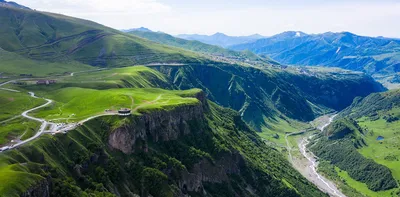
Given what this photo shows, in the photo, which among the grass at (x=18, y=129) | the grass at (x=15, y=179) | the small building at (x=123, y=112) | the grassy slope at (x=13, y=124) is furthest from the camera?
the small building at (x=123, y=112)

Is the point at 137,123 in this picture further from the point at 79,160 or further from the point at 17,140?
the point at 17,140

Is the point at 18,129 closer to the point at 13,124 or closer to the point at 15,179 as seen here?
the point at 13,124

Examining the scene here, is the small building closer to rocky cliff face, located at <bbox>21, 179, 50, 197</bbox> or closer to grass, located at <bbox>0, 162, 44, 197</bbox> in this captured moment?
rocky cliff face, located at <bbox>21, 179, 50, 197</bbox>

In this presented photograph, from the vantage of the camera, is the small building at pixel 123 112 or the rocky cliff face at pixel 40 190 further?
the small building at pixel 123 112

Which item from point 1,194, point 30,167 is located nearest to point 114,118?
point 30,167

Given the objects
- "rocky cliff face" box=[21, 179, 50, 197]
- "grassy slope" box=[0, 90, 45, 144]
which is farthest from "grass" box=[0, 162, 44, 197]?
"grassy slope" box=[0, 90, 45, 144]

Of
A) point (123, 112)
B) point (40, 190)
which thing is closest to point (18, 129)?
point (40, 190)

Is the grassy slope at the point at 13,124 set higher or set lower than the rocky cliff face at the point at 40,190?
higher

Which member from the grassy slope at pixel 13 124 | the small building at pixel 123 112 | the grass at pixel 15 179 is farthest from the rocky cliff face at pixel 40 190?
the small building at pixel 123 112

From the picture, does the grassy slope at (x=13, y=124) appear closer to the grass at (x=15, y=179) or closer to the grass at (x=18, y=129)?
the grass at (x=18, y=129)

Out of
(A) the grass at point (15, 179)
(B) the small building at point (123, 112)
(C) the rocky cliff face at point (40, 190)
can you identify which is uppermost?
(B) the small building at point (123, 112)

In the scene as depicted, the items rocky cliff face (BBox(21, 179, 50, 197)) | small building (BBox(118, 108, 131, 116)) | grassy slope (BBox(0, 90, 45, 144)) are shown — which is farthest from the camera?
small building (BBox(118, 108, 131, 116))
